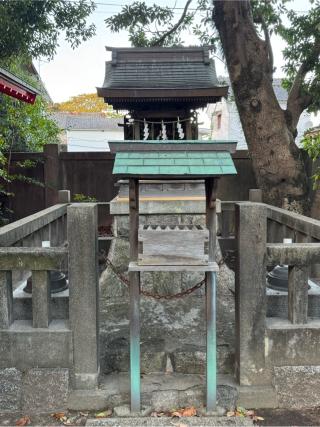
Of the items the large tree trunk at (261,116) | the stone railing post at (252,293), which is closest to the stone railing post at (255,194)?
the large tree trunk at (261,116)

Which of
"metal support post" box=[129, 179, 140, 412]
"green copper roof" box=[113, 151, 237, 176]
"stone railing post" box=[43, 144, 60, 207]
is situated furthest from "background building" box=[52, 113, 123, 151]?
A: "green copper roof" box=[113, 151, 237, 176]

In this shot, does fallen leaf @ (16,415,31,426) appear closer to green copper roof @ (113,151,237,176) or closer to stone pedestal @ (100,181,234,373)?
stone pedestal @ (100,181,234,373)

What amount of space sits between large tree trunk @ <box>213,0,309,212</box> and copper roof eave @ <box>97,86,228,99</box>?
985 mm

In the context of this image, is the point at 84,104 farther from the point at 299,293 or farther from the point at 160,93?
the point at 299,293

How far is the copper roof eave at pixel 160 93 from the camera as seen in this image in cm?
605

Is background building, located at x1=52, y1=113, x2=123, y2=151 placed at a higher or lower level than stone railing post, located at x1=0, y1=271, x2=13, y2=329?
higher

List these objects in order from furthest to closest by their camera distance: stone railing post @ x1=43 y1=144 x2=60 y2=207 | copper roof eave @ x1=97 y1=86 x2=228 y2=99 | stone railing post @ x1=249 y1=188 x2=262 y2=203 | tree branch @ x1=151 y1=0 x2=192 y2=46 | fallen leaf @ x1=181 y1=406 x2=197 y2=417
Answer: stone railing post @ x1=43 y1=144 x2=60 y2=207
tree branch @ x1=151 y1=0 x2=192 y2=46
stone railing post @ x1=249 y1=188 x2=262 y2=203
copper roof eave @ x1=97 y1=86 x2=228 y2=99
fallen leaf @ x1=181 y1=406 x2=197 y2=417

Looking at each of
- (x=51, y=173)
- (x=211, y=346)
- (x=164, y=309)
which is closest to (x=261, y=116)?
(x=164, y=309)

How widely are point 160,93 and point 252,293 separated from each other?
154 inches

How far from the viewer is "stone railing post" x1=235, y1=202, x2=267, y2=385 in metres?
3.19

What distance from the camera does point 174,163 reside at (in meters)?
2.85

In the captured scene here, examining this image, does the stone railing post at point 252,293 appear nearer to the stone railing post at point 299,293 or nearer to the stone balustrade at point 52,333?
the stone railing post at point 299,293

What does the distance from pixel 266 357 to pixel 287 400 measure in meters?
0.37

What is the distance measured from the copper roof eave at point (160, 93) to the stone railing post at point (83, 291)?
336 cm
